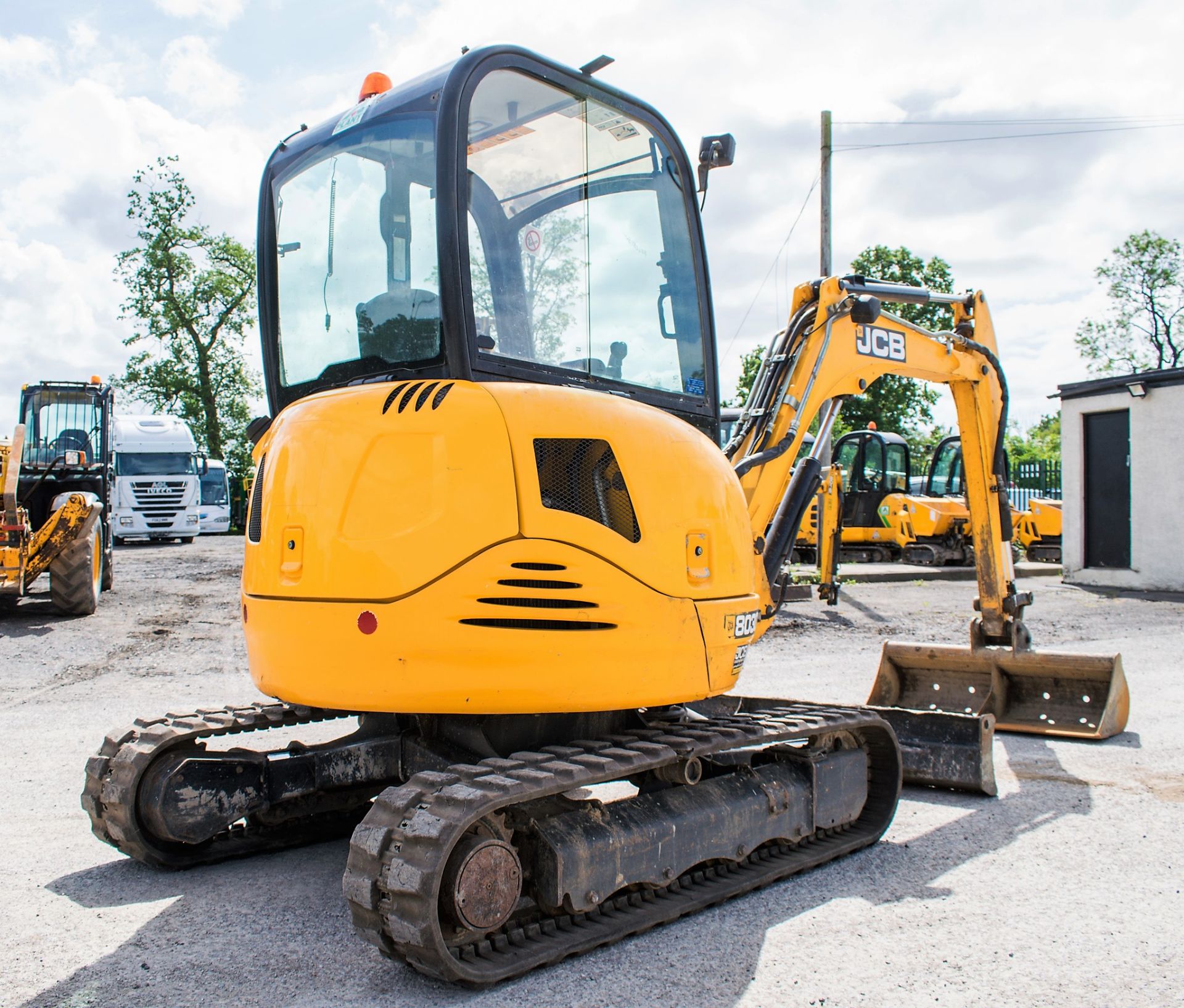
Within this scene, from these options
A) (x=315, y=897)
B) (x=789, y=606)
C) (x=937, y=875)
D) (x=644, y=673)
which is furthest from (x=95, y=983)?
(x=789, y=606)

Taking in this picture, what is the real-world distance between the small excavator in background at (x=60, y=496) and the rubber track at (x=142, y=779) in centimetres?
885

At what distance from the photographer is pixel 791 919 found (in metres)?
3.69

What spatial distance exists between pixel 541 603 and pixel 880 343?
3225 millimetres

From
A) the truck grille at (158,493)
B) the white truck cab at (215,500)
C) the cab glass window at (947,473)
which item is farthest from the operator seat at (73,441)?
the white truck cab at (215,500)

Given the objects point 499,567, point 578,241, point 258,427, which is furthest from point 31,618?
point 499,567

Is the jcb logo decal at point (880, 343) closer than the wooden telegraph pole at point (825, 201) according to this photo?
Yes

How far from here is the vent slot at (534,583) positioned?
3367mm

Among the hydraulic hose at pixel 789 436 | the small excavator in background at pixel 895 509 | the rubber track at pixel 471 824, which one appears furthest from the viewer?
the small excavator in background at pixel 895 509

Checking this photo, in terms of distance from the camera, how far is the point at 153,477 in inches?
1067

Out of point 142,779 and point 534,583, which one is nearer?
point 534,583

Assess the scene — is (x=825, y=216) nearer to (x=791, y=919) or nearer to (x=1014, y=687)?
(x=1014, y=687)

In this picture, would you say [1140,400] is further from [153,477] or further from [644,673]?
[153,477]

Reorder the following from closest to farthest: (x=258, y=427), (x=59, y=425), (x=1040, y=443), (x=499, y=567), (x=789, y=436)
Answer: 1. (x=499, y=567)
2. (x=258, y=427)
3. (x=789, y=436)
4. (x=59, y=425)
5. (x=1040, y=443)

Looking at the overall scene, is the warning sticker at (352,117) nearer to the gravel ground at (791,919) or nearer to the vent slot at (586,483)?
the vent slot at (586,483)
